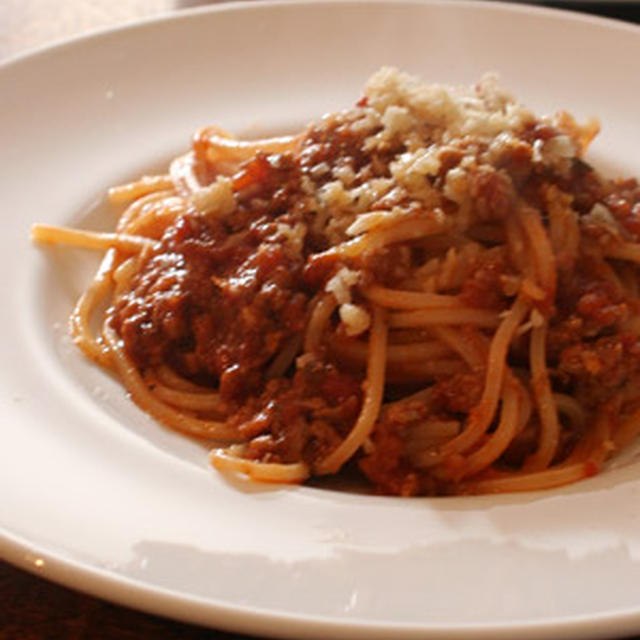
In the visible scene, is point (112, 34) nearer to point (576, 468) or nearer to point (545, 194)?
point (545, 194)

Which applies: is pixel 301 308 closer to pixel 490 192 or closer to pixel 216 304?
pixel 216 304

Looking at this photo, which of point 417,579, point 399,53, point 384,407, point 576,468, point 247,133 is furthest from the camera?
point 399,53

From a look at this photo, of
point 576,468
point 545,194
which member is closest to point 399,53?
point 545,194

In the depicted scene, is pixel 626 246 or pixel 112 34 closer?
pixel 626 246

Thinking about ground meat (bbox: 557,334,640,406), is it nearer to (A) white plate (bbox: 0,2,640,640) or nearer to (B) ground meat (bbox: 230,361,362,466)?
(A) white plate (bbox: 0,2,640,640)

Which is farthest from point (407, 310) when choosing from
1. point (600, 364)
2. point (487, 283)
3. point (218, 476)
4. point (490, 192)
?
point (218, 476)
